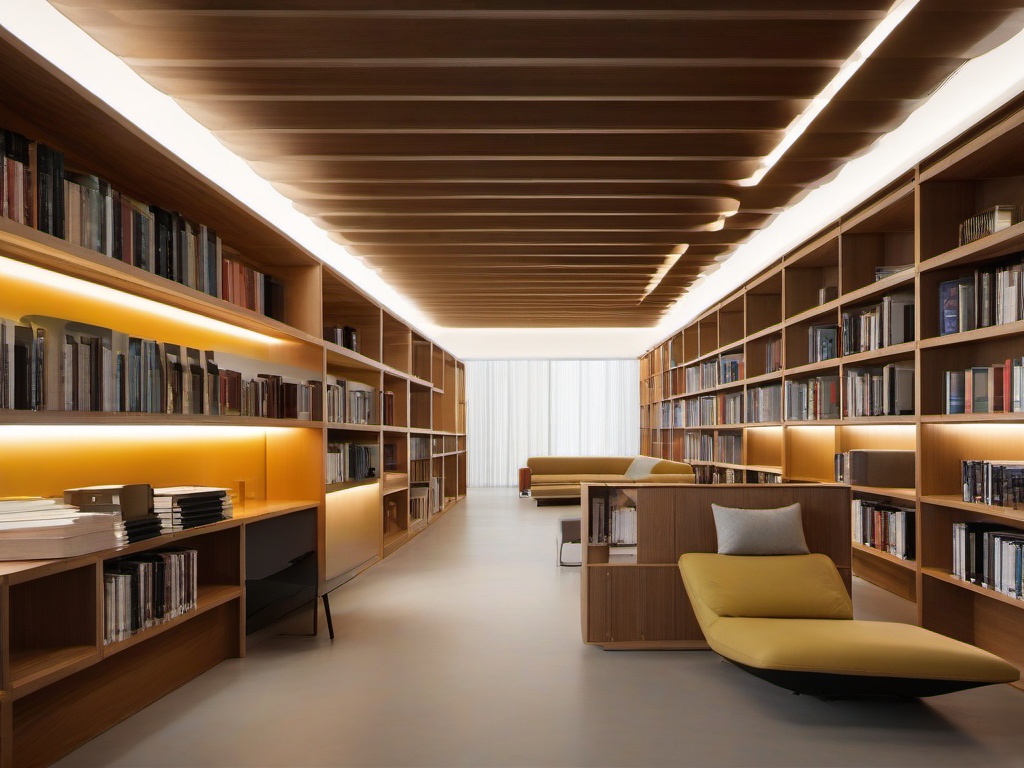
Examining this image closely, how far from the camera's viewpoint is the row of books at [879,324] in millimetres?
4594

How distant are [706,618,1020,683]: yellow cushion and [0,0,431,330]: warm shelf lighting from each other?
322 cm

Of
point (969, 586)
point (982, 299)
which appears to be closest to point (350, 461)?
point (969, 586)

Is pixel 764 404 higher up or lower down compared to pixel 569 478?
higher up

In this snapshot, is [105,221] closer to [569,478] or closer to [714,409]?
[714,409]

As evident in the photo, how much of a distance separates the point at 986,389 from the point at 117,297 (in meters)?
4.30

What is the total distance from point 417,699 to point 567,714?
660mm

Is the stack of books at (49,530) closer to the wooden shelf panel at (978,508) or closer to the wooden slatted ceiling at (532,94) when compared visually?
the wooden slatted ceiling at (532,94)

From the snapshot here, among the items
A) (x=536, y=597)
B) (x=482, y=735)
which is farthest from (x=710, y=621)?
(x=536, y=597)

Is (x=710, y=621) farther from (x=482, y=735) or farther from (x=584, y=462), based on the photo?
(x=584, y=462)

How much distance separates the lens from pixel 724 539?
386 cm

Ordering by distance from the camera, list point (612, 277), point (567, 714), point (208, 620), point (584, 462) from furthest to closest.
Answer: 1. point (584, 462)
2. point (612, 277)
3. point (208, 620)
4. point (567, 714)

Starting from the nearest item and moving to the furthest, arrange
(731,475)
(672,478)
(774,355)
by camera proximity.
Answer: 1. (774,355)
2. (672,478)
3. (731,475)

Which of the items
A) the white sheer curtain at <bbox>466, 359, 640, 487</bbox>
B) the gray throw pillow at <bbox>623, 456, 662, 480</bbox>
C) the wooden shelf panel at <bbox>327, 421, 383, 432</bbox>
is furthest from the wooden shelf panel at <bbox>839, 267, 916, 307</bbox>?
the white sheer curtain at <bbox>466, 359, 640, 487</bbox>

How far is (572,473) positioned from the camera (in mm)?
12641
